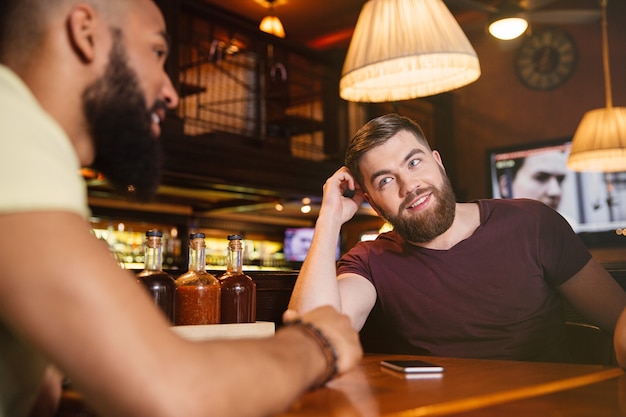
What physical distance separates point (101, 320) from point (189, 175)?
4621mm

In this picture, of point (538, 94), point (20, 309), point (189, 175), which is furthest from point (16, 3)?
point (538, 94)

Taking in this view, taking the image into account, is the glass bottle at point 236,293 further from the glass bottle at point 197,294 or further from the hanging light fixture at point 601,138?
the hanging light fixture at point 601,138

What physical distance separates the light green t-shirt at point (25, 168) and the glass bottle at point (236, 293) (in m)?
0.82

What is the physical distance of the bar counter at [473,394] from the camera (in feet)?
3.14

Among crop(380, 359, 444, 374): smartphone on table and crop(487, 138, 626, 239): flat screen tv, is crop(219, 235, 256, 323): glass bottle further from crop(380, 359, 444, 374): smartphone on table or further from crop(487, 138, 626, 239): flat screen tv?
crop(487, 138, 626, 239): flat screen tv

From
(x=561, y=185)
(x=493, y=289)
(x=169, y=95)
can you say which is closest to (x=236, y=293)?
(x=169, y=95)

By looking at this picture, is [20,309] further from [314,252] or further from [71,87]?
[314,252]

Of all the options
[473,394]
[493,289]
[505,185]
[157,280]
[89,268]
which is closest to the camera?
[89,268]

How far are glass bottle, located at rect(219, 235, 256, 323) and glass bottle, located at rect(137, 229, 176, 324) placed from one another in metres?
0.16

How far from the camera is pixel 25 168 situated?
2.30 feet

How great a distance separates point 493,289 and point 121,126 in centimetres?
141

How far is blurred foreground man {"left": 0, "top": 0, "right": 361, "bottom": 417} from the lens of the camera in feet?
2.19

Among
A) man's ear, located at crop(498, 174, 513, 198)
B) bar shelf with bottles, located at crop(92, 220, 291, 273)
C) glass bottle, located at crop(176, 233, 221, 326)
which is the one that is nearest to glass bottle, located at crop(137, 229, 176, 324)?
glass bottle, located at crop(176, 233, 221, 326)

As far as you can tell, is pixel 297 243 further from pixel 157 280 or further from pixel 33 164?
pixel 33 164
